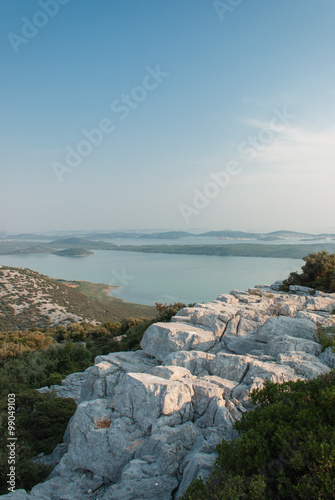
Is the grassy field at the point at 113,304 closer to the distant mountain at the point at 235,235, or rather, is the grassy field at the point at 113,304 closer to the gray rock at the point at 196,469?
the gray rock at the point at 196,469

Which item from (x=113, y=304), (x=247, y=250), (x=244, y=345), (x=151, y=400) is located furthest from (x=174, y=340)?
(x=247, y=250)

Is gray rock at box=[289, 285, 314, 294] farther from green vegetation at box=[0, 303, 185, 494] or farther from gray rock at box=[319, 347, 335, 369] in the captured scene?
gray rock at box=[319, 347, 335, 369]

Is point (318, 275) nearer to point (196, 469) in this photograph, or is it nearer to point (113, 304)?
point (196, 469)

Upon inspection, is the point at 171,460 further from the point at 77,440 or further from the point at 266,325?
the point at 266,325

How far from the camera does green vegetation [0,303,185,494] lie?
21.7 ft

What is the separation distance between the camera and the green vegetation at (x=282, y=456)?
3020mm

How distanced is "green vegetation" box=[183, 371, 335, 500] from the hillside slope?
3623 centimetres

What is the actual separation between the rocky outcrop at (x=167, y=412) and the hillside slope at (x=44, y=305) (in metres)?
33.1

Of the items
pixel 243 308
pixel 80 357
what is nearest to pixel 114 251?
pixel 80 357

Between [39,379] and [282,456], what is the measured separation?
13.8 metres

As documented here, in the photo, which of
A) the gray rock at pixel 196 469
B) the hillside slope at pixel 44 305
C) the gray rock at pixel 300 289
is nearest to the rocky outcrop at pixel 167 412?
the gray rock at pixel 196 469

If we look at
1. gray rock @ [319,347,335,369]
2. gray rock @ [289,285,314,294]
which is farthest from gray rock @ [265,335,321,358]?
gray rock @ [289,285,314,294]

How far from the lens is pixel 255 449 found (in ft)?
11.8

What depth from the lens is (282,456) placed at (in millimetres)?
3375
